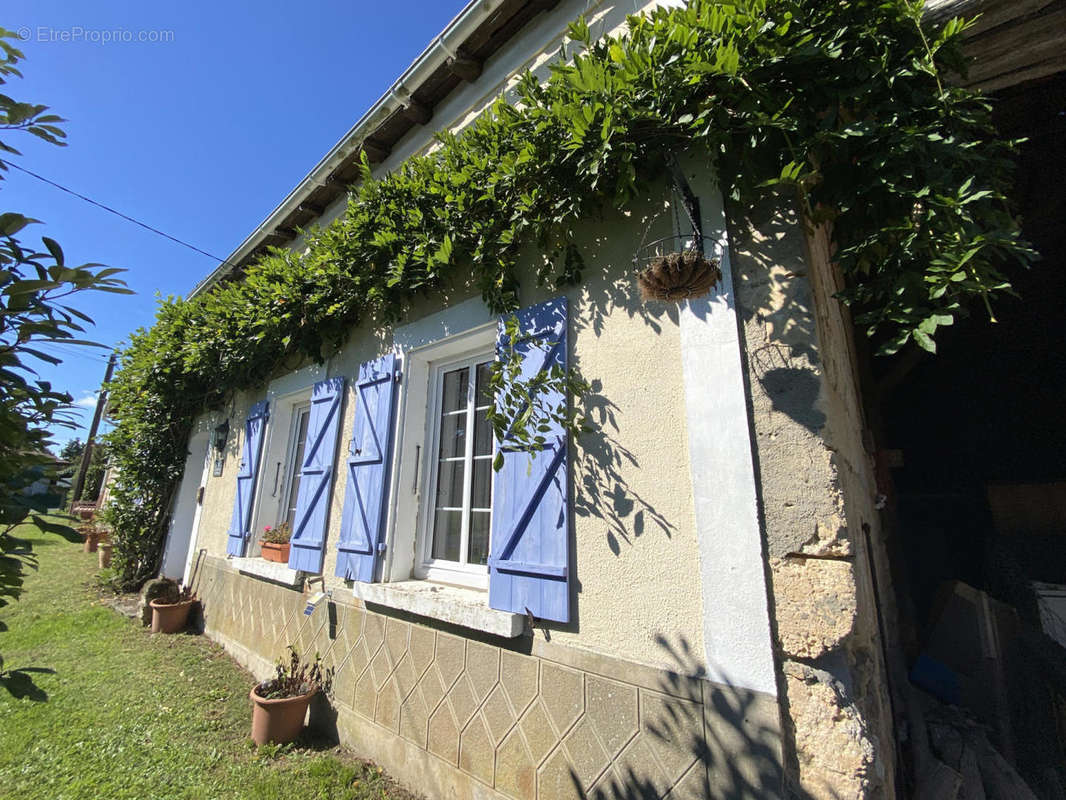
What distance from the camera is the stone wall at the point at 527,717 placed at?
1727 millimetres

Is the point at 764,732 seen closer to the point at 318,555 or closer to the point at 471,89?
the point at 318,555

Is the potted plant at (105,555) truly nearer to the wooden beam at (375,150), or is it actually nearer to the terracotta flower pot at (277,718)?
the terracotta flower pot at (277,718)

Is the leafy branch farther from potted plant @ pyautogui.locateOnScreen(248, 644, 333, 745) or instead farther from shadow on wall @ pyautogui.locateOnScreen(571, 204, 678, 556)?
potted plant @ pyautogui.locateOnScreen(248, 644, 333, 745)

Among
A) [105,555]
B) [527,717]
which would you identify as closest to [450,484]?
[527,717]

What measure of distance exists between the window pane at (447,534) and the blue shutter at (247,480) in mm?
2677

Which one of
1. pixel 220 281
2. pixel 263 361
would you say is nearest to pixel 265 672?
pixel 263 361

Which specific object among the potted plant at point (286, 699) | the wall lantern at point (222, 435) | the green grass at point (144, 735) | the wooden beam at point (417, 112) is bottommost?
the green grass at point (144, 735)

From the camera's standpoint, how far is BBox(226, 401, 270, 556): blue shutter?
4820mm

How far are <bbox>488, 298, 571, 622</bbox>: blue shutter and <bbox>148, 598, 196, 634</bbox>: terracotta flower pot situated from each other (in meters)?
4.88

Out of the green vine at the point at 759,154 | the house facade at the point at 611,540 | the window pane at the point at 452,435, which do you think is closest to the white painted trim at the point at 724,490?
the house facade at the point at 611,540

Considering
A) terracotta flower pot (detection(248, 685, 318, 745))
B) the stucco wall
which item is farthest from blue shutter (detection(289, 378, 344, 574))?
the stucco wall

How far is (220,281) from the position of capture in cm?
650

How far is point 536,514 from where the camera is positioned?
2439mm

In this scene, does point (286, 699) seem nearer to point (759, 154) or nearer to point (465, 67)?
point (759, 154)
